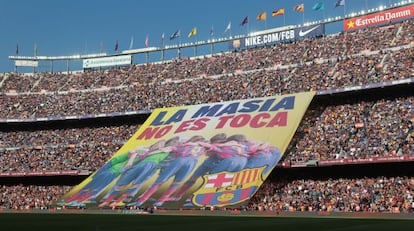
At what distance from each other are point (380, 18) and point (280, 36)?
16.6 meters

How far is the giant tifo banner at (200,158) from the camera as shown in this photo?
5472 cm

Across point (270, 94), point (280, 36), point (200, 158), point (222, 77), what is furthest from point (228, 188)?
point (280, 36)

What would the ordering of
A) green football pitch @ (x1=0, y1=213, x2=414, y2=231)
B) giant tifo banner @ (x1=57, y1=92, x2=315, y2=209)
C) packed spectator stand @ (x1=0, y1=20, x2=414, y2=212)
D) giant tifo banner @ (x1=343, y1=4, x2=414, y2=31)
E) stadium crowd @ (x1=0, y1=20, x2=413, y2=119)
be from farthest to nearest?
giant tifo banner @ (x1=343, y1=4, x2=414, y2=31), stadium crowd @ (x1=0, y1=20, x2=413, y2=119), giant tifo banner @ (x1=57, y1=92, x2=315, y2=209), packed spectator stand @ (x1=0, y1=20, x2=414, y2=212), green football pitch @ (x1=0, y1=213, x2=414, y2=231)

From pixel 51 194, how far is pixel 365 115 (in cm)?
4353

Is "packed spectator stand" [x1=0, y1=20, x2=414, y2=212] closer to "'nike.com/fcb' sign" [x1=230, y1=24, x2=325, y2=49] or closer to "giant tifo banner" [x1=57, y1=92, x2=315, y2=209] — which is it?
"'nike.com/fcb' sign" [x1=230, y1=24, x2=325, y2=49]

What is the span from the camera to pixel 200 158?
60.2 m

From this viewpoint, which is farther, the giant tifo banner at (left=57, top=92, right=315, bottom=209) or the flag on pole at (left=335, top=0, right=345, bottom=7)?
the flag on pole at (left=335, top=0, right=345, bottom=7)

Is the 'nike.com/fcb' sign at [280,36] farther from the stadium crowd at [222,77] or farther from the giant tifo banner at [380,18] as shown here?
the giant tifo banner at [380,18]

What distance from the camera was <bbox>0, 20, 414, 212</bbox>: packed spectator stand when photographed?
50.7 meters

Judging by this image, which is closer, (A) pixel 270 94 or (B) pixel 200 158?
(B) pixel 200 158

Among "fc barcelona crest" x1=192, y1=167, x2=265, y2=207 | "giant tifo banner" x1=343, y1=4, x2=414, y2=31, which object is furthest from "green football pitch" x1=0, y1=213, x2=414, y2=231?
"giant tifo banner" x1=343, y1=4, x2=414, y2=31

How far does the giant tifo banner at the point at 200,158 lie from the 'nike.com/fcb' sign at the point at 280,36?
18962 mm

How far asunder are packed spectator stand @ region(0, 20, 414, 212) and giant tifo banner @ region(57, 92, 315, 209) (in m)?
2.14

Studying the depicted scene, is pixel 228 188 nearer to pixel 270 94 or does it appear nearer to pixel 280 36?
pixel 270 94
